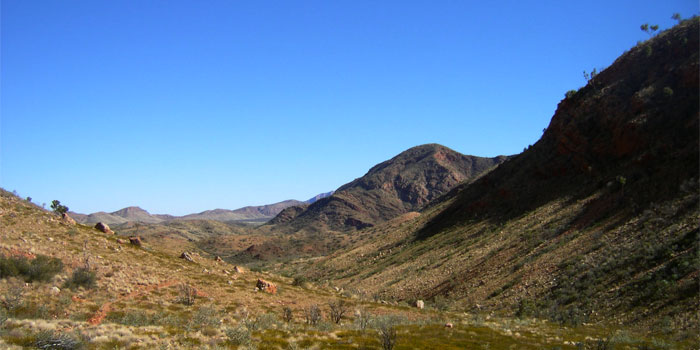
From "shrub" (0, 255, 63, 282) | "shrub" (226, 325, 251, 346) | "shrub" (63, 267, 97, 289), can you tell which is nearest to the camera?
"shrub" (226, 325, 251, 346)

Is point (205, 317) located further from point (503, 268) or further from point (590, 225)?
point (590, 225)

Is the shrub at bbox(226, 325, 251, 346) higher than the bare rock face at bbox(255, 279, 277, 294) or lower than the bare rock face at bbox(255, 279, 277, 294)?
higher

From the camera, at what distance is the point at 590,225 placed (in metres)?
26.8

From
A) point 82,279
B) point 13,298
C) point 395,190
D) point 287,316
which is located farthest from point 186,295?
point 395,190

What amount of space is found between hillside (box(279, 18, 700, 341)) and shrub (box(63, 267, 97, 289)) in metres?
19.6

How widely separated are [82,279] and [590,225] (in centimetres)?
2990

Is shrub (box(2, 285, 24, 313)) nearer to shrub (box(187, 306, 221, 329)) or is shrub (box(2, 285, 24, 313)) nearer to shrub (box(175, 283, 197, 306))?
shrub (box(187, 306, 221, 329))

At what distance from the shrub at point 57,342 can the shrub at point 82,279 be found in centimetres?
888

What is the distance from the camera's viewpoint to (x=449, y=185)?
127312 millimetres

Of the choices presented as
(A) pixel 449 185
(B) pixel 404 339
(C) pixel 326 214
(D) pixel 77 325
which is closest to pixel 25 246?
(D) pixel 77 325

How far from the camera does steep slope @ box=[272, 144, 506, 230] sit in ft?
401

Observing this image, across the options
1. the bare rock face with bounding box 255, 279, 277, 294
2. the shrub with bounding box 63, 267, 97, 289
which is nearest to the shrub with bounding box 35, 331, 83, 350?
the shrub with bounding box 63, 267, 97, 289

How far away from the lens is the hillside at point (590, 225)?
723 inches

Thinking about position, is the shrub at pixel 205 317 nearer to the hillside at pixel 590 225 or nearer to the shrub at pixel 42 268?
the shrub at pixel 42 268
